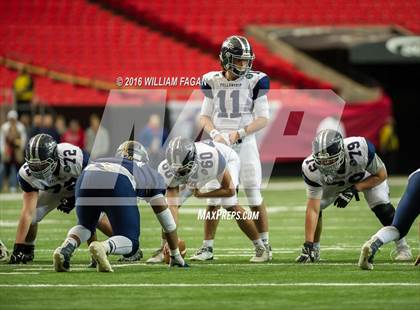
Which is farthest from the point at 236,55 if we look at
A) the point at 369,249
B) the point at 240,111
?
the point at 369,249

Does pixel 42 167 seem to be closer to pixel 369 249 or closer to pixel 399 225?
pixel 369 249

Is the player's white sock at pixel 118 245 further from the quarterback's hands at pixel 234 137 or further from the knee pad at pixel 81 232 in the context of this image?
the quarterback's hands at pixel 234 137

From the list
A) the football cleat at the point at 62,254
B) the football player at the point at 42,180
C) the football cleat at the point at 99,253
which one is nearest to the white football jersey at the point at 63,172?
the football player at the point at 42,180

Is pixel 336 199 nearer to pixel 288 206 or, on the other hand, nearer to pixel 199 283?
pixel 199 283

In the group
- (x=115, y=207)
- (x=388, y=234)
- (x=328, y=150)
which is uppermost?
(x=328, y=150)

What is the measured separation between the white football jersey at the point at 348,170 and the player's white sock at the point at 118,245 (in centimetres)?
174

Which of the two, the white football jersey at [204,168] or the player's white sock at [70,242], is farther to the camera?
the white football jersey at [204,168]

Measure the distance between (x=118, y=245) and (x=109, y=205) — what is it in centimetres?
31

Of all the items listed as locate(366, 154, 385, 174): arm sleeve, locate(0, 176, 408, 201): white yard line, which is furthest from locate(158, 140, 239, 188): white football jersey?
locate(0, 176, 408, 201): white yard line

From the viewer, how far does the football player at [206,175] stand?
7980 millimetres

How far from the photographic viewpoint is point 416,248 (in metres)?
9.64

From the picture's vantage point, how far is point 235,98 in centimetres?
927

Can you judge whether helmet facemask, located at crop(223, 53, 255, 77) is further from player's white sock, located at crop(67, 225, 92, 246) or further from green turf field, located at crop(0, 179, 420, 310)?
player's white sock, located at crop(67, 225, 92, 246)

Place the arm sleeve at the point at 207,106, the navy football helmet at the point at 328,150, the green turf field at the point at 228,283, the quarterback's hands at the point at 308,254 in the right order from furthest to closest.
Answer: the arm sleeve at the point at 207,106
the quarterback's hands at the point at 308,254
the navy football helmet at the point at 328,150
the green turf field at the point at 228,283
